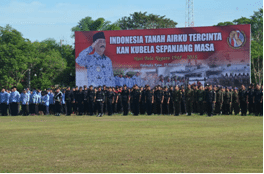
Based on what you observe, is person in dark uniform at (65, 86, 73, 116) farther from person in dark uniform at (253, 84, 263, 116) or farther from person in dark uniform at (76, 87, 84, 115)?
person in dark uniform at (253, 84, 263, 116)

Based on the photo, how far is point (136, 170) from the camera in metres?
7.73

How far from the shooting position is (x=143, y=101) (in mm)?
26500

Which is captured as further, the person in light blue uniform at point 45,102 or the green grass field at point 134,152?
the person in light blue uniform at point 45,102

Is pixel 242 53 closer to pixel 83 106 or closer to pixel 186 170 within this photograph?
pixel 83 106

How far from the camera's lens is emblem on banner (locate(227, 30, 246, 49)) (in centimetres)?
3366

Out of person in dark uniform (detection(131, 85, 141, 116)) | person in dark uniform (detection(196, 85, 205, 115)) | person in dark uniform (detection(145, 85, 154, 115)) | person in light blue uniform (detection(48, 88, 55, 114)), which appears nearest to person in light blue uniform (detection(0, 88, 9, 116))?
person in light blue uniform (detection(48, 88, 55, 114))

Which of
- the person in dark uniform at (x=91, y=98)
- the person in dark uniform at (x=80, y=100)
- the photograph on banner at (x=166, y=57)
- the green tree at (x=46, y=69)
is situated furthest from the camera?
the green tree at (x=46, y=69)

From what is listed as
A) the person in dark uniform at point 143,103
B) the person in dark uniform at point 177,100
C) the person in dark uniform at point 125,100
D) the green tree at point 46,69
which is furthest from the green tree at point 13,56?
the person in dark uniform at point 177,100

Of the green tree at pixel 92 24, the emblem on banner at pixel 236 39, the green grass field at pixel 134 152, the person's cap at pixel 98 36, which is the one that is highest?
the green tree at pixel 92 24

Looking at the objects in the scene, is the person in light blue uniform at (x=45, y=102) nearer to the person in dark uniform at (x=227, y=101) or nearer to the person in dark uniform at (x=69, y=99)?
the person in dark uniform at (x=69, y=99)

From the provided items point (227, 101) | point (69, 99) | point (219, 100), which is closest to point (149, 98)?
point (219, 100)

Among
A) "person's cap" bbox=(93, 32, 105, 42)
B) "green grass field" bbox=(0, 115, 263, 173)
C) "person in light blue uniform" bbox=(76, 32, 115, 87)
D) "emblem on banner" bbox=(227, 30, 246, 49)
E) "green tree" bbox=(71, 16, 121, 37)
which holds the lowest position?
"green grass field" bbox=(0, 115, 263, 173)

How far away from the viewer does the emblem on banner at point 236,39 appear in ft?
110

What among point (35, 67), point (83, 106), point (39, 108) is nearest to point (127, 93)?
point (83, 106)
